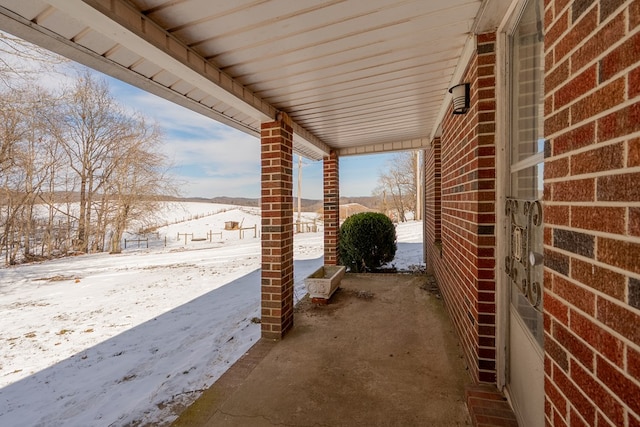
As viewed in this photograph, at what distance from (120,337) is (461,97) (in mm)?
5177

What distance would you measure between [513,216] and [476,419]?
1292mm

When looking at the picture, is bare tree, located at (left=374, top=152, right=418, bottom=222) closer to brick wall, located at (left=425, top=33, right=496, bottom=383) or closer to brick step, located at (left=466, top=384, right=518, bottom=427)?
brick wall, located at (left=425, top=33, right=496, bottom=383)

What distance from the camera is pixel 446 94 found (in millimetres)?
3242

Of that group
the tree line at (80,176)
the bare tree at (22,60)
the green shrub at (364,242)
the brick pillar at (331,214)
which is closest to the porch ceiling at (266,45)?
the brick pillar at (331,214)

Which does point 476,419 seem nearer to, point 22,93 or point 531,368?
point 531,368

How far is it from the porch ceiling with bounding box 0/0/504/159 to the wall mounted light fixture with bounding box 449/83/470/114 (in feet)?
0.71

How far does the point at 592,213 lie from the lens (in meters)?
0.81

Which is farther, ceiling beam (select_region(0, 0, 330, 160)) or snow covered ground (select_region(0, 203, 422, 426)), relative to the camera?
snow covered ground (select_region(0, 203, 422, 426))

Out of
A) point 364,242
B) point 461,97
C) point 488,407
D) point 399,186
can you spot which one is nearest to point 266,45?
point 461,97

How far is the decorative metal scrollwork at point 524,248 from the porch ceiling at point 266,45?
118 cm

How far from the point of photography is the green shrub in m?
6.64

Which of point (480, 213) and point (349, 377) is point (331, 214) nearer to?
point (349, 377)

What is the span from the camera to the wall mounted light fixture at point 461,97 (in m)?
2.34

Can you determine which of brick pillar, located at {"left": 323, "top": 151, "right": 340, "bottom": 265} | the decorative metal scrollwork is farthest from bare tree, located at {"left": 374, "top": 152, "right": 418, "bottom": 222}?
the decorative metal scrollwork
